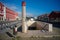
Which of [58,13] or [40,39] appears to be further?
[58,13]

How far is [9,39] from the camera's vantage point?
6.13m

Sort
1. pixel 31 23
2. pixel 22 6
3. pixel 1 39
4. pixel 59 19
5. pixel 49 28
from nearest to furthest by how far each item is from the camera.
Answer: pixel 1 39
pixel 22 6
pixel 49 28
pixel 31 23
pixel 59 19

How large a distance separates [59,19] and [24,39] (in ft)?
65.5

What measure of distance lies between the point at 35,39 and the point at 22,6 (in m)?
3.61

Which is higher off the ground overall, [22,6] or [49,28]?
[22,6]

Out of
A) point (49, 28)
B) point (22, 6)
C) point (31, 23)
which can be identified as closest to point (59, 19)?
point (31, 23)

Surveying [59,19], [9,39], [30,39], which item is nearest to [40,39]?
[30,39]

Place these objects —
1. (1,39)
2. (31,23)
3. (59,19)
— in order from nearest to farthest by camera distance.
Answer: (1,39)
(31,23)
(59,19)

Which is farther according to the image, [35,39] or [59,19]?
[59,19]

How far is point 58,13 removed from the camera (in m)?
25.7

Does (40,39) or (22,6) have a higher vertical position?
(22,6)

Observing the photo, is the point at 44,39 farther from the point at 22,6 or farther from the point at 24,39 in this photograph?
the point at 22,6

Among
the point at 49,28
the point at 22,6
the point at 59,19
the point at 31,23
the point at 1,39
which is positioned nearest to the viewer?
the point at 1,39

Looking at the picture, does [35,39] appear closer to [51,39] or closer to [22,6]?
[51,39]
